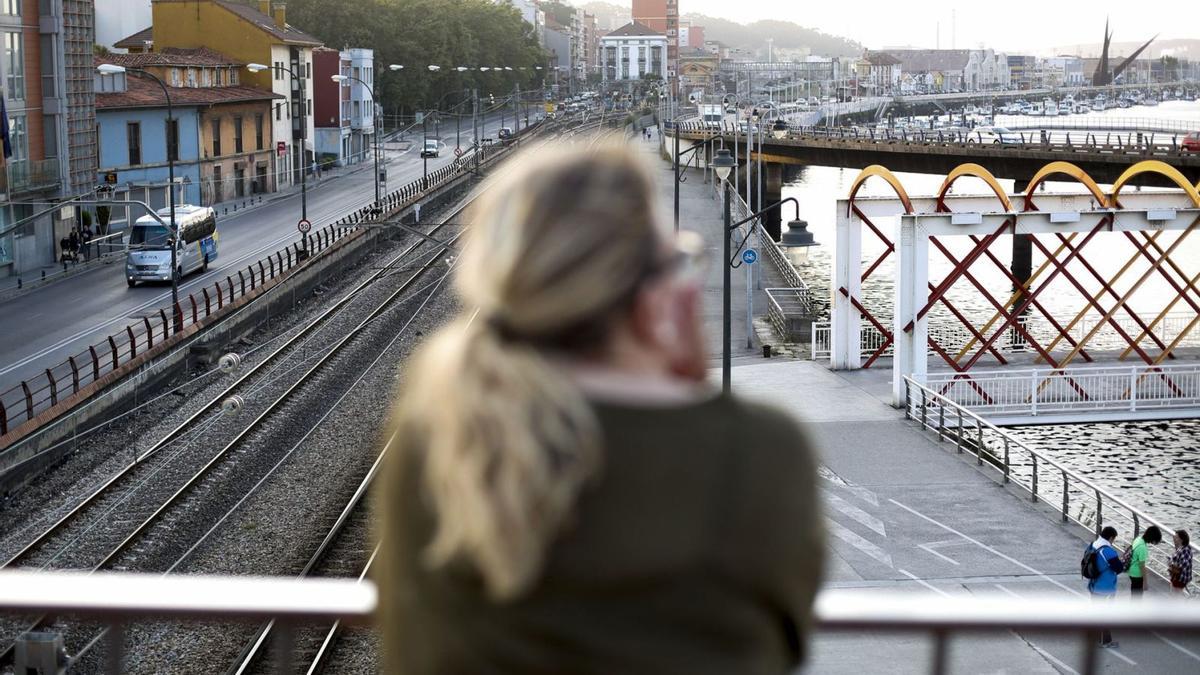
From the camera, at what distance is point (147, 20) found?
89250 millimetres

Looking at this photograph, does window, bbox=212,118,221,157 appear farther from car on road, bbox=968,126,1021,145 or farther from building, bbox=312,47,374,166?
car on road, bbox=968,126,1021,145

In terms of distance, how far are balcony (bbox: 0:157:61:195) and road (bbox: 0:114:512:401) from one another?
2.80 m

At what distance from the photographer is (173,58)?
6488cm

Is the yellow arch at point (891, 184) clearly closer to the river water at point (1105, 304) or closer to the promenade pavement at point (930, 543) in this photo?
the promenade pavement at point (930, 543)

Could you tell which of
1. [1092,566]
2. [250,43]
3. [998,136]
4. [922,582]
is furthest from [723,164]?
[998,136]

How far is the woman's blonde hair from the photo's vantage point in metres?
1.75

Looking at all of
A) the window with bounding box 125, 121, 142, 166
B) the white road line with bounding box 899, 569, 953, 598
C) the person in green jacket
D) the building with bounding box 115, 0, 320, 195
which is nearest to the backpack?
the person in green jacket

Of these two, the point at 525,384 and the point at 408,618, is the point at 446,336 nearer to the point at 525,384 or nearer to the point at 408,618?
the point at 525,384

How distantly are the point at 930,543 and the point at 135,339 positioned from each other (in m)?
19.4

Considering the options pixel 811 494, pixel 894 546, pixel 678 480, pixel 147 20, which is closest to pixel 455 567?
pixel 678 480

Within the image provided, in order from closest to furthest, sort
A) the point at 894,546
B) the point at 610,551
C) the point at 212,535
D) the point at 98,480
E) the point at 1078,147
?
the point at 610,551 → the point at 894,546 → the point at 212,535 → the point at 98,480 → the point at 1078,147

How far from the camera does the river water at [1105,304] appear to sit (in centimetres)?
2506

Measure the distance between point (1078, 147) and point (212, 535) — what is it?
148ft

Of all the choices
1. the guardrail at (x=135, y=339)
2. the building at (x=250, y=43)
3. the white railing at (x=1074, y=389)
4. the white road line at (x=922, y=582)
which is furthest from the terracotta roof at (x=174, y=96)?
the white road line at (x=922, y=582)
